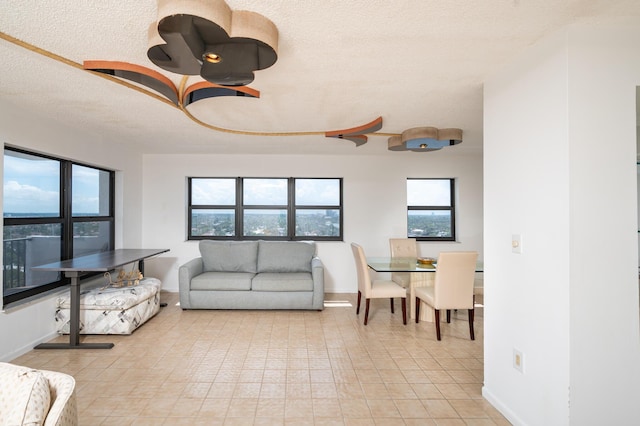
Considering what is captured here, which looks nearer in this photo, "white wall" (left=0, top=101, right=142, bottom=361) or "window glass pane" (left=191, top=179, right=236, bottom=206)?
"white wall" (left=0, top=101, right=142, bottom=361)

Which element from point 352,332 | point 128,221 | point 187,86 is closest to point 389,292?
point 352,332

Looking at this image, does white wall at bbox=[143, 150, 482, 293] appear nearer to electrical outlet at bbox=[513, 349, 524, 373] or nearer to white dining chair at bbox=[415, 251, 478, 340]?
white dining chair at bbox=[415, 251, 478, 340]

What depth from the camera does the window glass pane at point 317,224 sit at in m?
5.49

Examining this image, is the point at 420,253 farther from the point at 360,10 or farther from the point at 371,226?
the point at 360,10

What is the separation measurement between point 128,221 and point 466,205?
219 inches

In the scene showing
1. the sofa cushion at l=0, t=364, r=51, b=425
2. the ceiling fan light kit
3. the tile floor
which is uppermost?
the ceiling fan light kit

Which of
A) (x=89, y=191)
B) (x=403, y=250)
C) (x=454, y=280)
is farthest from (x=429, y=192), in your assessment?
(x=89, y=191)

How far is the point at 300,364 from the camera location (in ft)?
9.21

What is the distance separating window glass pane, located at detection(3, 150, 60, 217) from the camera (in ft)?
10.1

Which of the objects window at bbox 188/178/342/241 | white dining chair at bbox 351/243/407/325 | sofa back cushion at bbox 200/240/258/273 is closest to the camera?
white dining chair at bbox 351/243/407/325

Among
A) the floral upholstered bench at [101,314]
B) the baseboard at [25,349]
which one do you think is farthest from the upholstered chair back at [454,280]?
the baseboard at [25,349]

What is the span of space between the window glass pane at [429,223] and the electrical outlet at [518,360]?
3579mm

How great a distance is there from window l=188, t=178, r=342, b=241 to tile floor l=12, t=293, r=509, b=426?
5.94ft

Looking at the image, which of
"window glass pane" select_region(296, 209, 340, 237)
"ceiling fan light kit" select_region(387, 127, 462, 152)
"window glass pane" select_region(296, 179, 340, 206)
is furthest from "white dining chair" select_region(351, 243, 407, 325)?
"window glass pane" select_region(296, 179, 340, 206)
